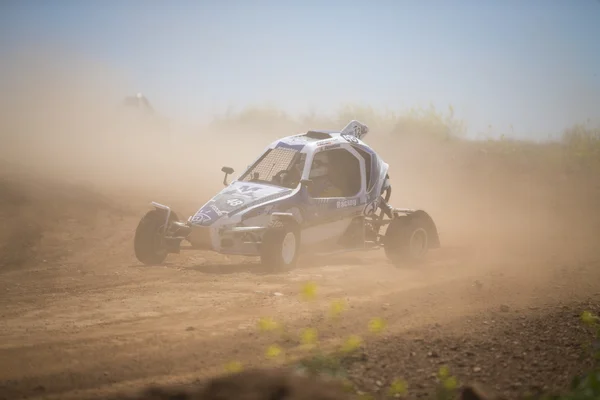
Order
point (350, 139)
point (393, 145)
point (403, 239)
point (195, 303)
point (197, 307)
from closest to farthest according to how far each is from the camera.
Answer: point (197, 307)
point (195, 303)
point (403, 239)
point (350, 139)
point (393, 145)

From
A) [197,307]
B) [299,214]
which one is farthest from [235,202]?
[197,307]

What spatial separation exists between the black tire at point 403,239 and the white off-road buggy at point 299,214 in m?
0.02

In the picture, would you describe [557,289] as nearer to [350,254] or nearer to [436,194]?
[350,254]

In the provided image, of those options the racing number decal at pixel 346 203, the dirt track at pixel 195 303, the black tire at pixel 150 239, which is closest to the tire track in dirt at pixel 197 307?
the dirt track at pixel 195 303

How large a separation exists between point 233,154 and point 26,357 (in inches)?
1087

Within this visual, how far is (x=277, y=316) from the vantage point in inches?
334

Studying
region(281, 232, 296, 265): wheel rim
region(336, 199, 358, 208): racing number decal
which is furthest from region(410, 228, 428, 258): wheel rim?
region(281, 232, 296, 265): wheel rim

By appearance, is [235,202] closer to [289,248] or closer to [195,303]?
[289,248]

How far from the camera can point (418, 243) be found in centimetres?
1316

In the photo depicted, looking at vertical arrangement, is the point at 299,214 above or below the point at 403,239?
above

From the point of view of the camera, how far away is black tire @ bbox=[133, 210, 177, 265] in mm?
11797

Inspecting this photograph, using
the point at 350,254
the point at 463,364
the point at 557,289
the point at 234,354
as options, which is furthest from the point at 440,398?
the point at 350,254

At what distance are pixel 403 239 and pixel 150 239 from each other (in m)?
3.93

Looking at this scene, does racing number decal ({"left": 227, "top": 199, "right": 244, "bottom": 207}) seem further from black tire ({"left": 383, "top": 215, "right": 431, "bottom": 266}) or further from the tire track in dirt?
black tire ({"left": 383, "top": 215, "right": 431, "bottom": 266})
